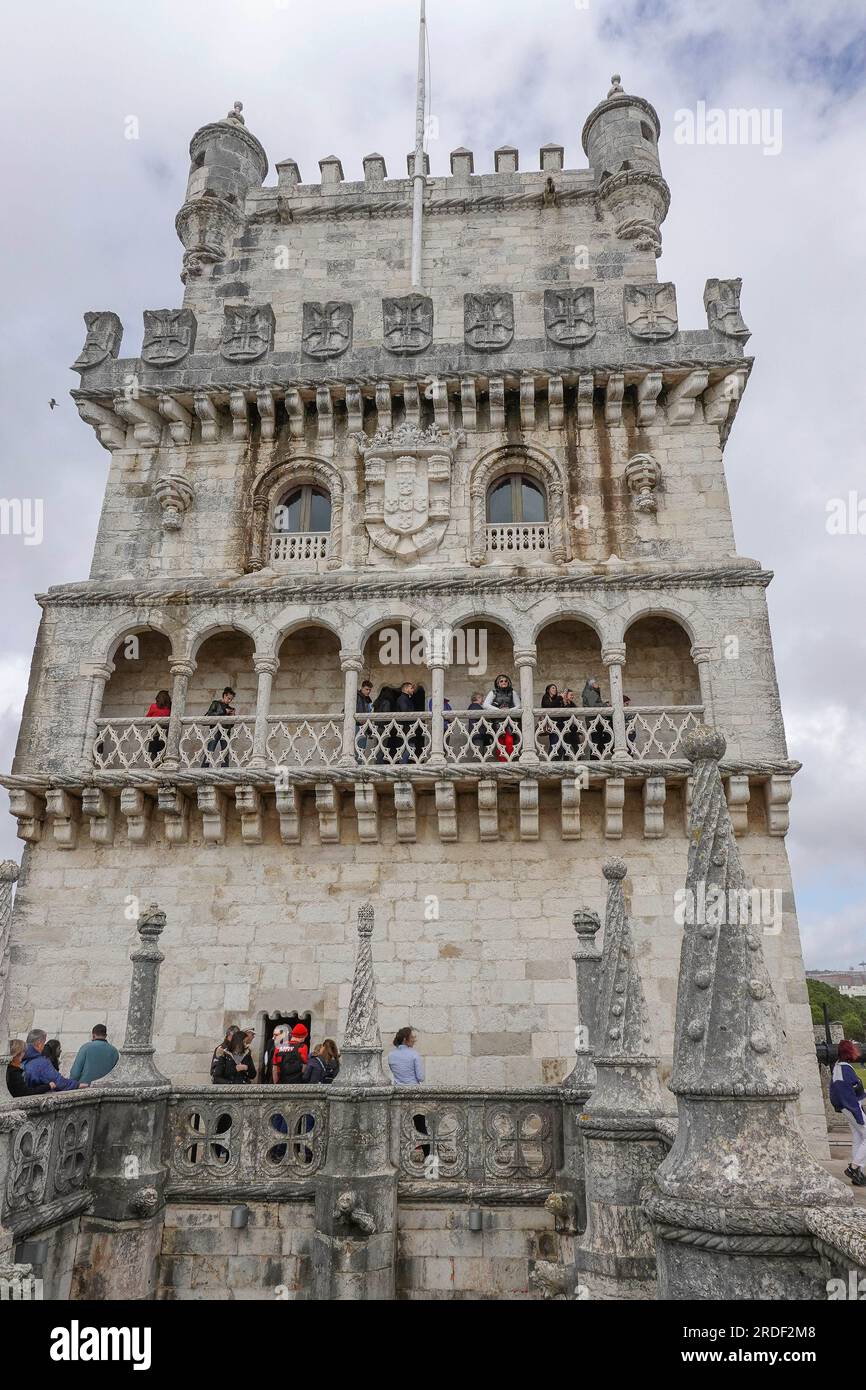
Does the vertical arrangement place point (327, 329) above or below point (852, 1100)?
above

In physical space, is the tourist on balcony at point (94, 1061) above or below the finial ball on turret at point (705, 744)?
below

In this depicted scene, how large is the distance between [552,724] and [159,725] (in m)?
7.05

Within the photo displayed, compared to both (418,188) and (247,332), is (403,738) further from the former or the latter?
(418,188)

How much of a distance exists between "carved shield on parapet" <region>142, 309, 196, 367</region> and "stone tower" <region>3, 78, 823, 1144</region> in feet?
0.24

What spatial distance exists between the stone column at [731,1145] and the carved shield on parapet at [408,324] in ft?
51.6

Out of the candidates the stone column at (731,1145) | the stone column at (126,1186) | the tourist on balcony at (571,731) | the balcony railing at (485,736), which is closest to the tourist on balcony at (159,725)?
the balcony railing at (485,736)

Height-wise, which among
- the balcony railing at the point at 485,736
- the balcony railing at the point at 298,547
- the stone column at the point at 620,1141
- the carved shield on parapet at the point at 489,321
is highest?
the carved shield on parapet at the point at 489,321

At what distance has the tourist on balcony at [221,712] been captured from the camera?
15.8 metres

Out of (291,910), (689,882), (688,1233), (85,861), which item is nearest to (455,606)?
(291,910)

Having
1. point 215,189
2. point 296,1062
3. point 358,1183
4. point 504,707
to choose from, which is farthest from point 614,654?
point 215,189

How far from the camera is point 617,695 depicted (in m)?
15.3

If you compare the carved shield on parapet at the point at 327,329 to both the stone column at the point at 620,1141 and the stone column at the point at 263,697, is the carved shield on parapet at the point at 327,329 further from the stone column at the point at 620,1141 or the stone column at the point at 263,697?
the stone column at the point at 620,1141

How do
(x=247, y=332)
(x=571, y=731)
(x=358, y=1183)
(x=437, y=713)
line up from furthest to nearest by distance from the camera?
(x=247, y=332), (x=571, y=731), (x=437, y=713), (x=358, y=1183)
